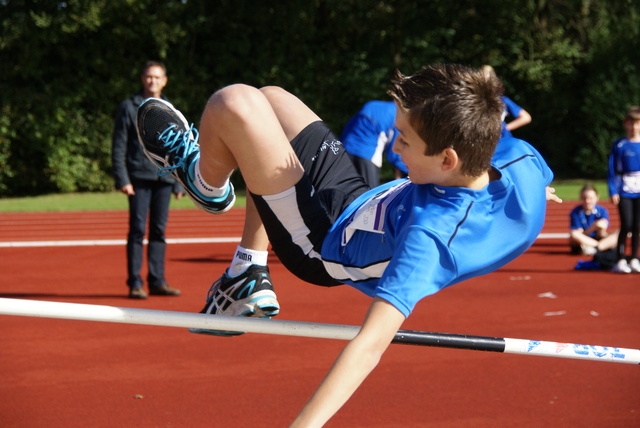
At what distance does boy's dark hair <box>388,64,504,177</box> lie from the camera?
193 centimetres

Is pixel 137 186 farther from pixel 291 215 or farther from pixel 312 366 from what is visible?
pixel 291 215

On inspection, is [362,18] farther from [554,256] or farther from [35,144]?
[554,256]

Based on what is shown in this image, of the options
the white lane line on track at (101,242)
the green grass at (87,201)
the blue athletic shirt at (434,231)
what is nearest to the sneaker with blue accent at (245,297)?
the blue athletic shirt at (434,231)

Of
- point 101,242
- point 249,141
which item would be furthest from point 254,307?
point 101,242

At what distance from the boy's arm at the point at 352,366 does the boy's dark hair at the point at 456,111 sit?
456 mm

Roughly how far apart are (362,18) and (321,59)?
156 centimetres

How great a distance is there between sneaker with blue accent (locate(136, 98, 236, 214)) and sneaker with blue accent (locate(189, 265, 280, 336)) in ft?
0.78

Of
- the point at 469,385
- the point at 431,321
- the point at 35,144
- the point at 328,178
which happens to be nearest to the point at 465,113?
the point at 328,178

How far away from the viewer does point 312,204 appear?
2.34 metres

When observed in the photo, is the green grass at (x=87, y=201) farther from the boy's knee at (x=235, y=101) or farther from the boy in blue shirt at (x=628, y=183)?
the boy's knee at (x=235, y=101)

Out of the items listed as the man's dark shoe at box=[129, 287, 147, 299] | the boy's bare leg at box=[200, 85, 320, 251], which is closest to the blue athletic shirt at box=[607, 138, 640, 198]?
the man's dark shoe at box=[129, 287, 147, 299]

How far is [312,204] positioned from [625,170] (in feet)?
17.1

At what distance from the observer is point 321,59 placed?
55.9 feet

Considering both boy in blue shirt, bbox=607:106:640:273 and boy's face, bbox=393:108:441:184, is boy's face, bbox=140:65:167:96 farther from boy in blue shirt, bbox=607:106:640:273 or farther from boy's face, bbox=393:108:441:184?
boy in blue shirt, bbox=607:106:640:273
